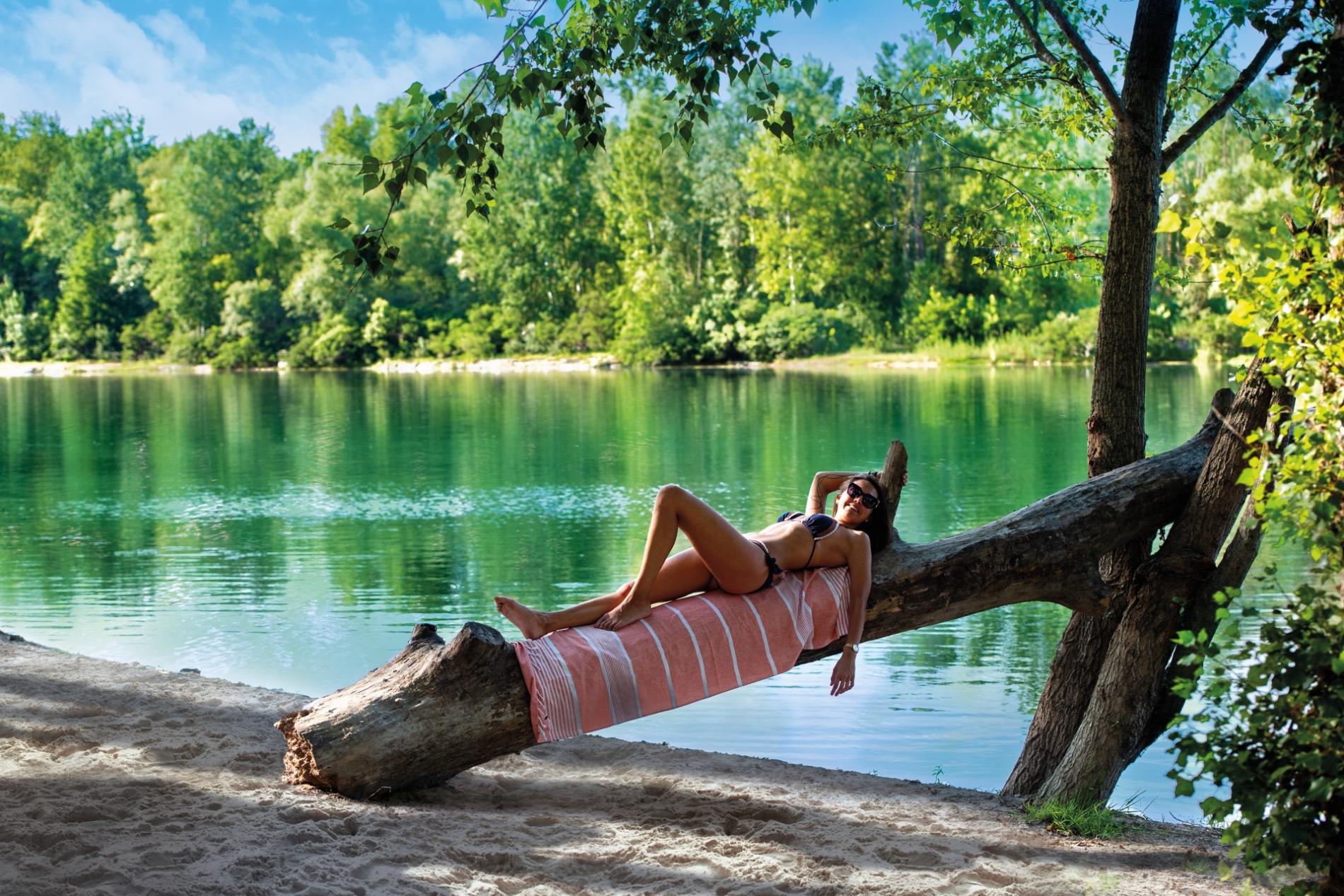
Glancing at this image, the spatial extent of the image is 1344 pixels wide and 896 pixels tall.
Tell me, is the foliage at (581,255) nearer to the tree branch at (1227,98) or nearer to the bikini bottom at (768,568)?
the tree branch at (1227,98)

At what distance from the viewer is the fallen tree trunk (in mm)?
4055

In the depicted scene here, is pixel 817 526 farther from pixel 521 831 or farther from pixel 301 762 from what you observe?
pixel 301 762

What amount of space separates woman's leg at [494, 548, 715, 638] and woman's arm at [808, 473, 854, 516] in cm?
63

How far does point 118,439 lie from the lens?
2156cm

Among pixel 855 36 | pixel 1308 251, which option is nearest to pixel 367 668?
pixel 1308 251

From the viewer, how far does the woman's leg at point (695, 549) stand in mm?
4305

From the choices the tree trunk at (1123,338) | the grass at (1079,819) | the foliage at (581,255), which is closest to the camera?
the grass at (1079,819)

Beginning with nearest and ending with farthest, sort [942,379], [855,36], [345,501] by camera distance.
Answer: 1. [345,501]
2. [942,379]
3. [855,36]

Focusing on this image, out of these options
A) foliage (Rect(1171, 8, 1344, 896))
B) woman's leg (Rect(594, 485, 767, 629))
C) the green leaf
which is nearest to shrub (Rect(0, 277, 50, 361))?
woman's leg (Rect(594, 485, 767, 629))

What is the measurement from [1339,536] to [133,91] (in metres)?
108

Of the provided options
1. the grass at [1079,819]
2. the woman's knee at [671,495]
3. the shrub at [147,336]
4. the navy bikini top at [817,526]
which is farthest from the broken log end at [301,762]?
the shrub at [147,336]

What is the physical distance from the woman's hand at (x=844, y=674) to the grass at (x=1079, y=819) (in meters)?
0.81

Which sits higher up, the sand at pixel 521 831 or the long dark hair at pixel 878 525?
the long dark hair at pixel 878 525

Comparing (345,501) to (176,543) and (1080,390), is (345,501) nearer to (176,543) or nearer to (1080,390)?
(176,543)
